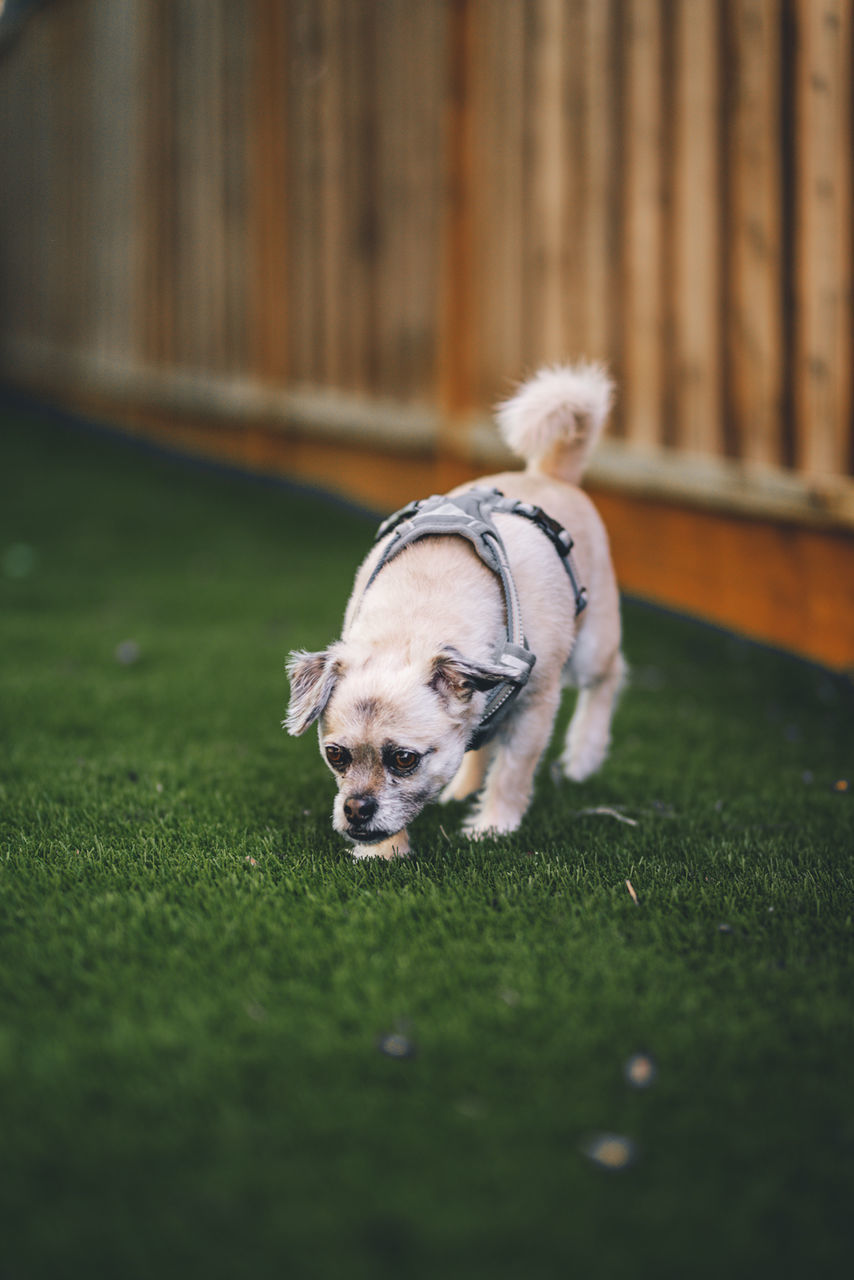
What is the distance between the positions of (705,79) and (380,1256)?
17.2 feet

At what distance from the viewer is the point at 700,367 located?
567 centimetres

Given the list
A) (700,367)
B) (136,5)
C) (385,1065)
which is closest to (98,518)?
(700,367)

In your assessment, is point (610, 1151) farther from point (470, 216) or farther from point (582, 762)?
point (470, 216)

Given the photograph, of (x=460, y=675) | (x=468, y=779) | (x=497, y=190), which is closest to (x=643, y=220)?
(x=497, y=190)

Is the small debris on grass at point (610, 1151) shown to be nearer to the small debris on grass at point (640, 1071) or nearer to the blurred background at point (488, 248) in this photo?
the small debris on grass at point (640, 1071)

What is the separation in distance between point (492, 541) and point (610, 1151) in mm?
1657

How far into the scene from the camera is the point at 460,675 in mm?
2775

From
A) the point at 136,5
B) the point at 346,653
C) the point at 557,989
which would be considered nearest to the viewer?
the point at 557,989

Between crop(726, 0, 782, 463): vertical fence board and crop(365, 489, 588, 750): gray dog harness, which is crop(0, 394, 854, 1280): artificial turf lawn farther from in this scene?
crop(726, 0, 782, 463): vertical fence board

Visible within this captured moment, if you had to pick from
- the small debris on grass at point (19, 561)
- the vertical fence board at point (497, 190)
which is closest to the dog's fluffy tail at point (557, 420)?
the vertical fence board at point (497, 190)

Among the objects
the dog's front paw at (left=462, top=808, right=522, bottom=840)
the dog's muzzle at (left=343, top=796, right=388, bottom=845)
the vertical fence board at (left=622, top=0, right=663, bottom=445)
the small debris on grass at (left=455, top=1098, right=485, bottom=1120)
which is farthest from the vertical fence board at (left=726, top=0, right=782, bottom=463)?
the small debris on grass at (left=455, top=1098, right=485, bottom=1120)

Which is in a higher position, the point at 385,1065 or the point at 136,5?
the point at 136,5

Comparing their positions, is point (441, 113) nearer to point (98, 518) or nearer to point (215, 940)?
point (98, 518)

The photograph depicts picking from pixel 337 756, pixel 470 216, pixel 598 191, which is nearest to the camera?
pixel 337 756
